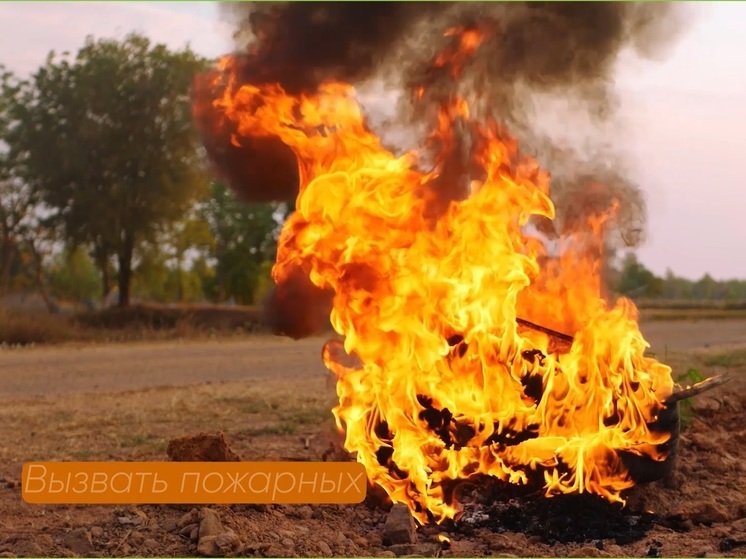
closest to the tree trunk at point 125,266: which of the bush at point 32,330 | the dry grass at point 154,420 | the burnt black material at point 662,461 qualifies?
the bush at point 32,330

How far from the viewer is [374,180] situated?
18.9 ft

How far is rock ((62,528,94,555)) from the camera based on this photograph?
4782 mm

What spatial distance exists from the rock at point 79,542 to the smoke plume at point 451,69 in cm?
222

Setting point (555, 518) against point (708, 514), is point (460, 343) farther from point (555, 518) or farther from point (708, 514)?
point (708, 514)

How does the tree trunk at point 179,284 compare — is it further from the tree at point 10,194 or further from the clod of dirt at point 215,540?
the clod of dirt at point 215,540

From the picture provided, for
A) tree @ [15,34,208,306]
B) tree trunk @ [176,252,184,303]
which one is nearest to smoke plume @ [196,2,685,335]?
tree @ [15,34,208,306]

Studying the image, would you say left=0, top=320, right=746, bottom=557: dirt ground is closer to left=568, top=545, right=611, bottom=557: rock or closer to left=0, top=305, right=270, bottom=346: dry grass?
left=568, top=545, right=611, bottom=557: rock

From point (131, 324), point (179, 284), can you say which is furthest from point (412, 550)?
point (179, 284)

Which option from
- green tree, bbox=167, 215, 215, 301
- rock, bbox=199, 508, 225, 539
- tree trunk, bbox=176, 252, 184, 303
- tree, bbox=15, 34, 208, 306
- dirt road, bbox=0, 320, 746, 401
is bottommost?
dirt road, bbox=0, 320, 746, 401

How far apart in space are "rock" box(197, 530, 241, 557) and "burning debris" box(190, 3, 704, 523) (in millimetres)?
1133

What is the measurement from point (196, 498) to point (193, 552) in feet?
2.05

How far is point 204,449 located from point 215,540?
112 centimetres

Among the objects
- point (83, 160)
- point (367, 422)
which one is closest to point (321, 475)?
point (367, 422)

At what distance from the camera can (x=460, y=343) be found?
5.40m
